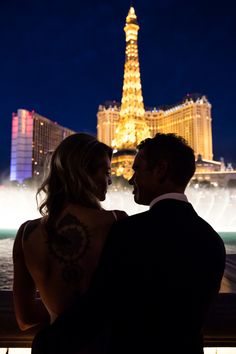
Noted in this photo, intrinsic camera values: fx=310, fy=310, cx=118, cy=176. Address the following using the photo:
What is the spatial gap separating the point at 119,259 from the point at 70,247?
0.34m

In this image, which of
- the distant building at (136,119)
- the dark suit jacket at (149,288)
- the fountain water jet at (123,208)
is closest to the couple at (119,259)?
the dark suit jacket at (149,288)

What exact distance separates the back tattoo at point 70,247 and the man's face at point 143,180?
0.29 metres

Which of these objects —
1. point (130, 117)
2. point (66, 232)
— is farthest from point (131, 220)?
point (130, 117)

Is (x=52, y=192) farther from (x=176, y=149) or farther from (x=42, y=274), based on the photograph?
(x=176, y=149)

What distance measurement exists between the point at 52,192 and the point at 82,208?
→ 18 centimetres

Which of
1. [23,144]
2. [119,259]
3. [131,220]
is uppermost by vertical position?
[23,144]

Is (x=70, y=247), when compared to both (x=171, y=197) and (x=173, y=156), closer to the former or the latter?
(x=171, y=197)

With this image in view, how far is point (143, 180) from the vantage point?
1.38m

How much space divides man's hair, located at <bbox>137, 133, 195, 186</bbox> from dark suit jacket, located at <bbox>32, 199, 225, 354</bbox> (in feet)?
0.86

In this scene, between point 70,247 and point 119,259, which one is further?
point 70,247

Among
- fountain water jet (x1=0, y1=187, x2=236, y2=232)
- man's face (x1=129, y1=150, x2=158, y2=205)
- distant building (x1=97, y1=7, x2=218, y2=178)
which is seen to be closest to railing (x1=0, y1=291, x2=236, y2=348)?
man's face (x1=129, y1=150, x2=158, y2=205)

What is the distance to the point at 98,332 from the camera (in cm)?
121

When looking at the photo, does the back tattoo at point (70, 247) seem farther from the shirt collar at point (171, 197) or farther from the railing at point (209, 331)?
the railing at point (209, 331)

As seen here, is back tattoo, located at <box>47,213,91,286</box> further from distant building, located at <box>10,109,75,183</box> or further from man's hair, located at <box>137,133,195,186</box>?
distant building, located at <box>10,109,75,183</box>
